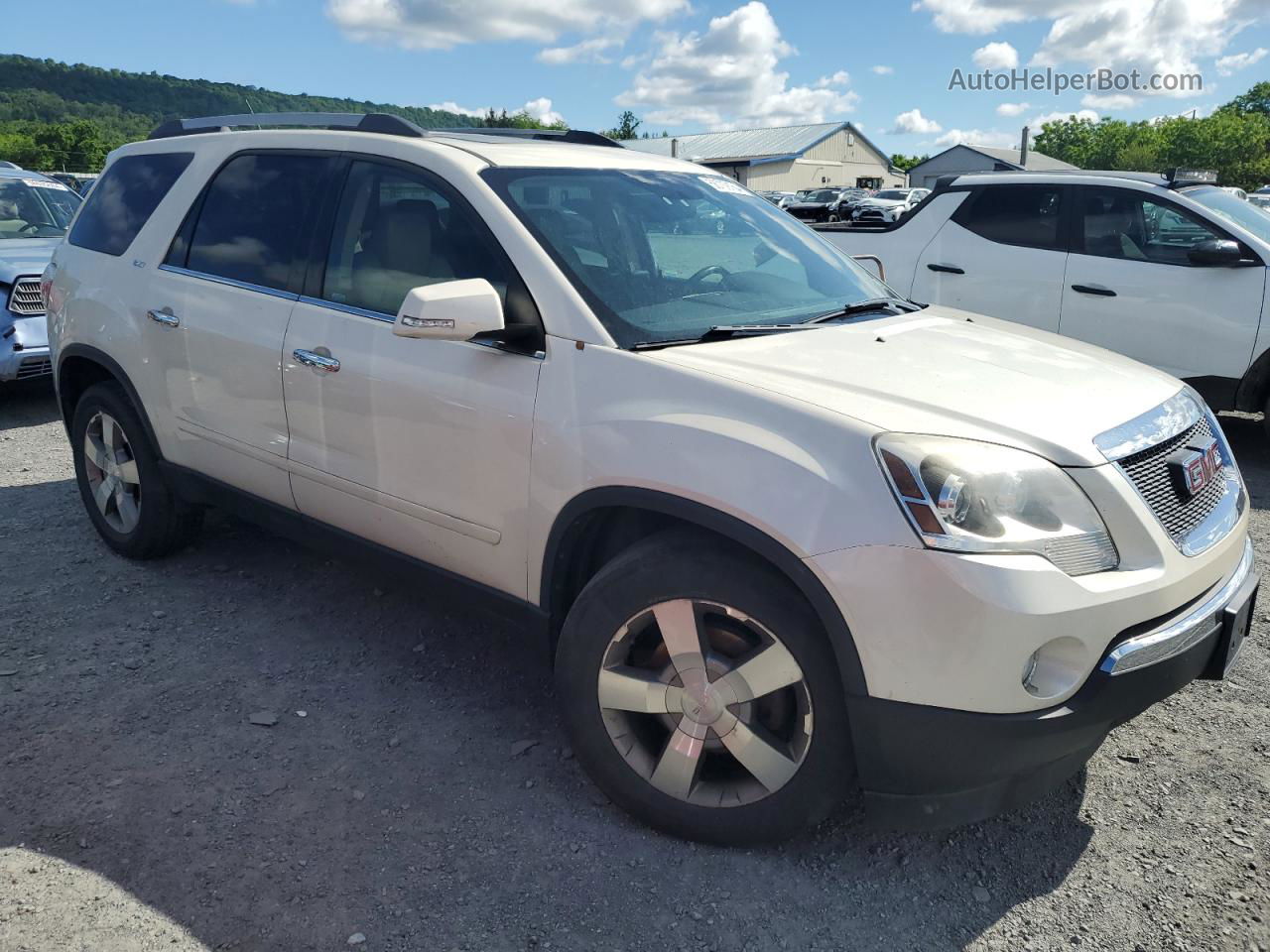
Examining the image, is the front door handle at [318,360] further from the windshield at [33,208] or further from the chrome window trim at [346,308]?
the windshield at [33,208]

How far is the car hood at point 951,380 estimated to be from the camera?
7.50 feet

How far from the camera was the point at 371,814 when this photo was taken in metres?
2.77

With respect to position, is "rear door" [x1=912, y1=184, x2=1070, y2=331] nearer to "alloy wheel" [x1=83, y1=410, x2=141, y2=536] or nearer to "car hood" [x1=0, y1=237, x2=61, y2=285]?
"alloy wheel" [x1=83, y1=410, x2=141, y2=536]

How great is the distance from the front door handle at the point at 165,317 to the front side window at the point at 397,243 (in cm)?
87

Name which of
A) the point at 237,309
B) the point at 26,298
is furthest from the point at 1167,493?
the point at 26,298

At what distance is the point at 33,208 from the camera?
9180 mm

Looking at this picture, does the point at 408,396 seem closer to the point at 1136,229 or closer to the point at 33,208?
the point at 1136,229

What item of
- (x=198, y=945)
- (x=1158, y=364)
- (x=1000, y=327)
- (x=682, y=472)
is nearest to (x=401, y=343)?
(x=682, y=472)

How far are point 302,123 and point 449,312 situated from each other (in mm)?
1676

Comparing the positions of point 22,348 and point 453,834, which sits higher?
point 22,348

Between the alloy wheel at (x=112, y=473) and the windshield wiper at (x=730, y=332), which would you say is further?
the alloy wheel at (x=112, y=473)

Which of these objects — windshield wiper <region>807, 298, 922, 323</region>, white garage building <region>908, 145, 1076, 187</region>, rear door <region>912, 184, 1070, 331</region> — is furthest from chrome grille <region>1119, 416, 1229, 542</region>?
white garage building <region>908, 145, 1076, 187</region>

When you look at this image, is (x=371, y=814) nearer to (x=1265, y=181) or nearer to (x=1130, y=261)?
(x=1130, y=261)

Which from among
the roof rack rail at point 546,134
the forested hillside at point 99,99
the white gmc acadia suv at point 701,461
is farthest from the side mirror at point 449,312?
the forested hillside at point 99,99
